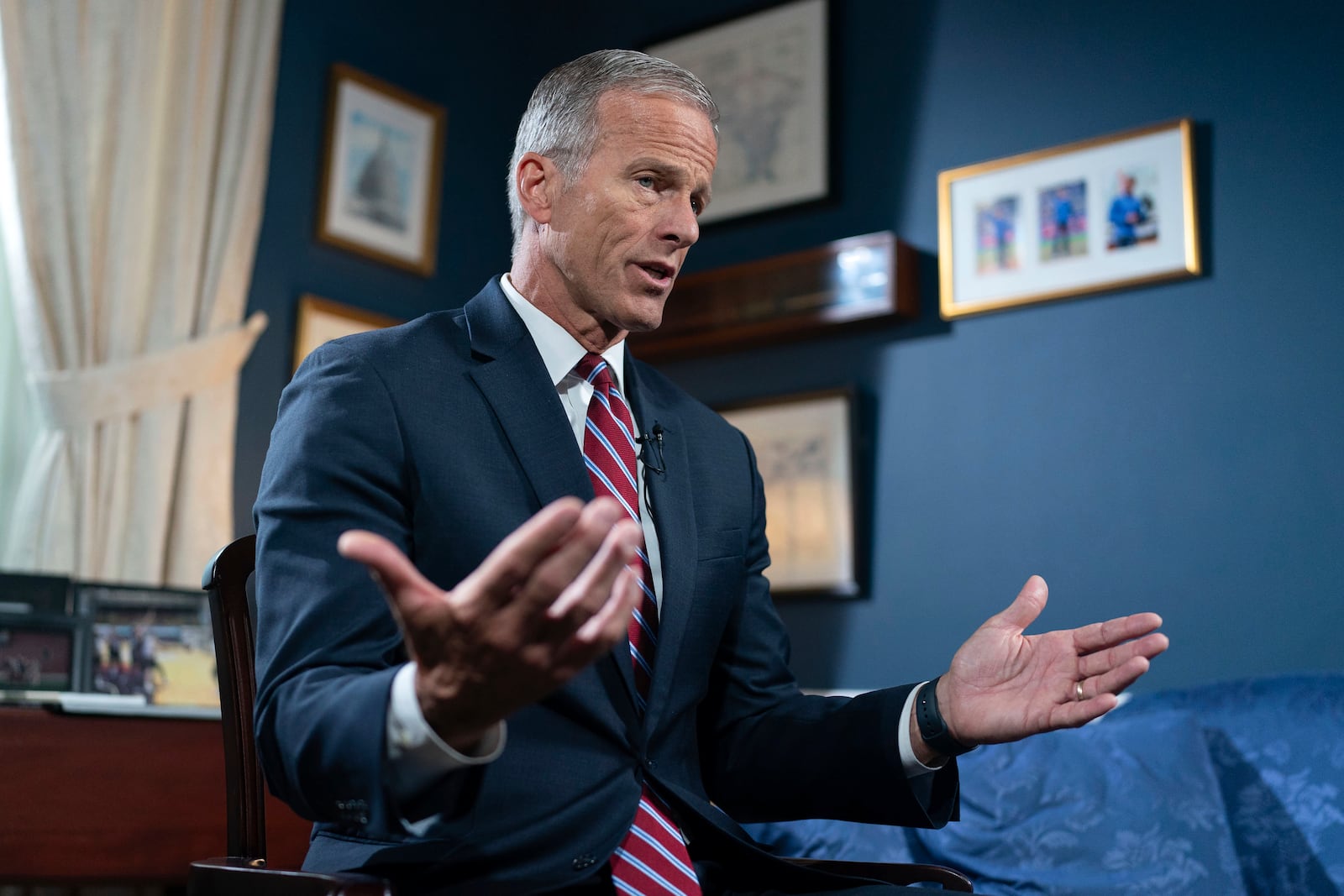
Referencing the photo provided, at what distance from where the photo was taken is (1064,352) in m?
3.31

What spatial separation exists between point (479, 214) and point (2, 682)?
2.42 meters

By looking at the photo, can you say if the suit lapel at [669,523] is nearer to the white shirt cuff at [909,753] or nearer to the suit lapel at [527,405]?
the suit lapel at [527,405]

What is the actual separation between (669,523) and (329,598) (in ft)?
1.63

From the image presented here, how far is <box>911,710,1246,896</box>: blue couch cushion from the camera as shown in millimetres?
2227

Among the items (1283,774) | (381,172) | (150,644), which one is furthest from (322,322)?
(1283,774)

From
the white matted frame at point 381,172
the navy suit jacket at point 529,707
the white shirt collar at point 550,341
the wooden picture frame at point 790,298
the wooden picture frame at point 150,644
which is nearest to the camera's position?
the navy suit jacket at point 529,707

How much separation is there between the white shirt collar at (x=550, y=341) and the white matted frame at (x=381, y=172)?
2439 mm

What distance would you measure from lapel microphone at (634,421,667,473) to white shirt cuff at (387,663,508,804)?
63cm

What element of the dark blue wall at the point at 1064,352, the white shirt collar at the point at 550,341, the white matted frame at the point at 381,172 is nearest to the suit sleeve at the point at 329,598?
the white shirt collar at the point at 550,341

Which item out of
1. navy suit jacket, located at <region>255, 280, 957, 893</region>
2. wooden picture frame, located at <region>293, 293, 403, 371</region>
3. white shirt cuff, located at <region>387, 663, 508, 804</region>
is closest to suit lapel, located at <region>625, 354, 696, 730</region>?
navy suit jacket, located at <region>255, 280, 957, 893</region>

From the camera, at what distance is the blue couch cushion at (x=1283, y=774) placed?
7.24ft

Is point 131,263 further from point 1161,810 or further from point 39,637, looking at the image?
point 1161,810

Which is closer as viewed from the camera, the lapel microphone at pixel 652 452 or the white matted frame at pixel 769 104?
the lapel microphone at pixel 652 452

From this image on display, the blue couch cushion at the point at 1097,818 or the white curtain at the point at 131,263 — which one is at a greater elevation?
the white curtain at the point at 131,263
